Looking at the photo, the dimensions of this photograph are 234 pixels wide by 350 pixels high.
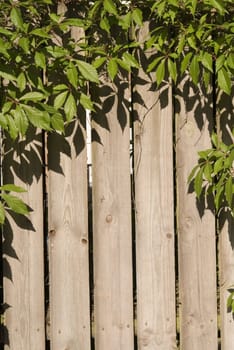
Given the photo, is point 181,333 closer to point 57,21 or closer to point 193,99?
point 193,99

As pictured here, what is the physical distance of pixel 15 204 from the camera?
9.13ft

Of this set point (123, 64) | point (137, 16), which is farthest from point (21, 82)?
point (137, 16)

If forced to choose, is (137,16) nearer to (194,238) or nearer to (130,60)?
(130,60)

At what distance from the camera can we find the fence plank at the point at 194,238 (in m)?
2.96

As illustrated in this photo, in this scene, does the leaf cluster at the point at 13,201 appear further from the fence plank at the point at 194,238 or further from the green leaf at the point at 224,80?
the green leaf at the point at 224,80

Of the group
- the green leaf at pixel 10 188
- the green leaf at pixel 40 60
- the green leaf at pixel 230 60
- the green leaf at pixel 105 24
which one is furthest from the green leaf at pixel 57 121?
the green leaf at pixel 230 60

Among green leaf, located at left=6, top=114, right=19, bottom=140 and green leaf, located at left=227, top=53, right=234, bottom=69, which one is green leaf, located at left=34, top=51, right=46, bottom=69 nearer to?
green leaf, located at left=6, top=114, right=19, bottom=140

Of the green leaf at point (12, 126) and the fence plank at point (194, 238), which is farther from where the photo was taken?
the fence plank at point (194, 238)

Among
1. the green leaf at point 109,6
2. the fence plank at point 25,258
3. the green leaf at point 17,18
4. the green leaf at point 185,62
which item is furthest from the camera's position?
the fence plank at point 25,258

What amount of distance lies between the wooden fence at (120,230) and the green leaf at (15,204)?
0.10m

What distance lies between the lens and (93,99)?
290cm

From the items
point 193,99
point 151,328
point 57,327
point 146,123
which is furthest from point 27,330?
point 193,99

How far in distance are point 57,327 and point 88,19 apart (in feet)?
4.66

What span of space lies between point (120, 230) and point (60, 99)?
0.67m
